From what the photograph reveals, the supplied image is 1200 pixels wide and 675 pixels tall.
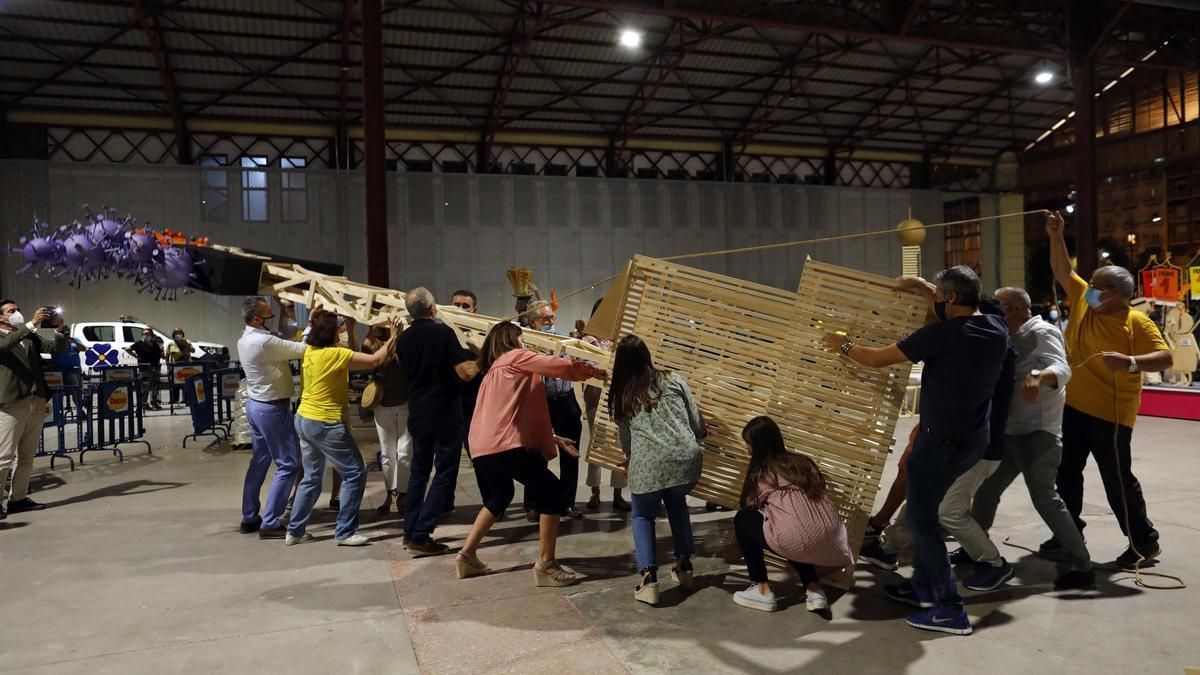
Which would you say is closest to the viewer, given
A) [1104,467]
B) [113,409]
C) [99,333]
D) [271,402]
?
[1104,467]

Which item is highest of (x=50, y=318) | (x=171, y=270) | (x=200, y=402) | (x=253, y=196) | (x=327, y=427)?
(x=253, y=196)

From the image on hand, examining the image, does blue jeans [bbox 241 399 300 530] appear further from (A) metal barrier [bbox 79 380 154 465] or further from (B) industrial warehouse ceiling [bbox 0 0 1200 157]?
(B) industrial warehouse ceiling [bbox 0 0 1200 157]

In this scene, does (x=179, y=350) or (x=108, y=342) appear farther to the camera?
(x=108, y=342)

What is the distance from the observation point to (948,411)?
377 centimetres

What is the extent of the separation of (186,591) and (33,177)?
20409 mm

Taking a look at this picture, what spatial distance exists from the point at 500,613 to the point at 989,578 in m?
2.73

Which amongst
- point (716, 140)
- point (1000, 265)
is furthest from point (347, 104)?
point (1000, 265)

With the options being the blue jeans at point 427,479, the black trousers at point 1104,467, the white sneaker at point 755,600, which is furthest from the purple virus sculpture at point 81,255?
A: the black trousers at point 1104,467

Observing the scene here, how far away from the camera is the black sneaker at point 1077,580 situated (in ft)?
14.2

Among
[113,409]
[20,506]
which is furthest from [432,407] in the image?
[113,409]

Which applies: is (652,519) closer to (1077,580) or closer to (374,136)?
(1077,580)

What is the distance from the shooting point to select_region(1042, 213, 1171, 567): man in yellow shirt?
4.59 m

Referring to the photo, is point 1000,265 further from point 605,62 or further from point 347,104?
point 347,104

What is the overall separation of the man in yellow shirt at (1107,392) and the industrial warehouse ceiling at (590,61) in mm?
12127
